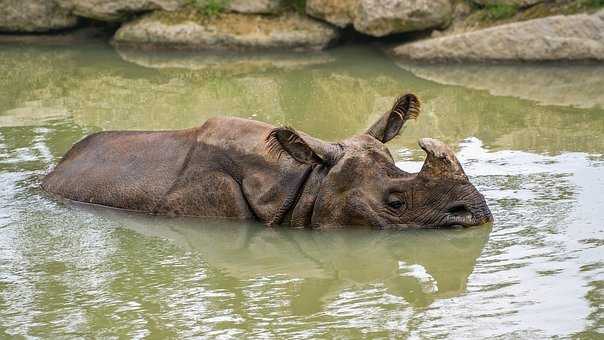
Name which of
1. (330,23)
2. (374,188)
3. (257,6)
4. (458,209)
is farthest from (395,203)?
(257,6)

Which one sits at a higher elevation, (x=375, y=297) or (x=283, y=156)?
(x=283, y=156)

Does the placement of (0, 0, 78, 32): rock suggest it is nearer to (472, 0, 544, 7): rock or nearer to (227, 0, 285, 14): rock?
(227, 0, 285, 14): rock

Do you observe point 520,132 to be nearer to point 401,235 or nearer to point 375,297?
point 401,235

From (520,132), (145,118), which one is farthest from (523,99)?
(145,118)

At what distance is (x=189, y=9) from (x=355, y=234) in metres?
10.5

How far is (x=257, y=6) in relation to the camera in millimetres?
18500

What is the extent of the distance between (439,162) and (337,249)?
102cm

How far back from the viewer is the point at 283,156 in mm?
9578

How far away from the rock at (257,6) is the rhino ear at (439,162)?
32.6ft

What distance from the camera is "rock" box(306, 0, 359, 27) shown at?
58.0ft

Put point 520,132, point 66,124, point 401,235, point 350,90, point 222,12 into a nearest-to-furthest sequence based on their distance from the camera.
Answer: point 401,235 < point 520,132 < point 66,124 < point 350,90 < point 222,12

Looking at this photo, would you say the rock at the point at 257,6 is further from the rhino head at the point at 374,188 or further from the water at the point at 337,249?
the rhino head at the point at 374,188

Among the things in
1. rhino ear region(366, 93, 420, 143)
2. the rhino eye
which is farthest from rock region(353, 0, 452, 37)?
the rhino eye

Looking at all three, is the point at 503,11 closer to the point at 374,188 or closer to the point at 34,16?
the point at 34,16
